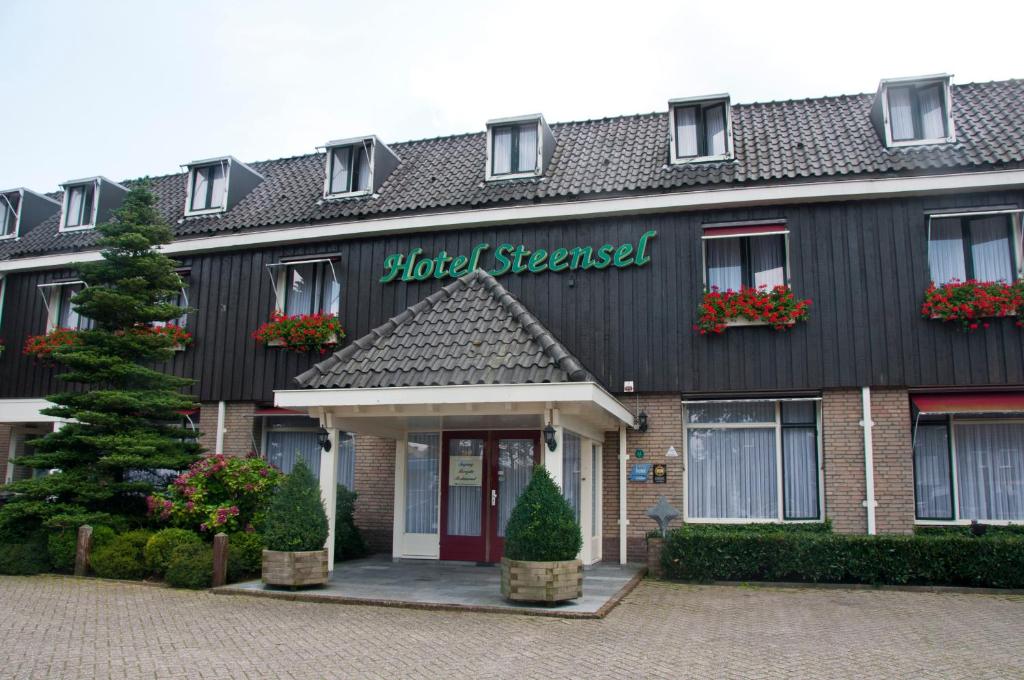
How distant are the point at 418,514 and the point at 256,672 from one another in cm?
805

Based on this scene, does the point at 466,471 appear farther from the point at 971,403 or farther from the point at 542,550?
the point at 971,403

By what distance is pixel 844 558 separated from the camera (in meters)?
12.4

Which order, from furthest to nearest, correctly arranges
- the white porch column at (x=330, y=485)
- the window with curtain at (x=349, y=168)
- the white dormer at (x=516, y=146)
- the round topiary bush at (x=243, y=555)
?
1. the window with curtain at (x=349, y=168)
2. the white dormer at (x=516, y=146)
3. the round topiary bush at (x=243, y=555)
4. the white porch column at (x=330, y=485)

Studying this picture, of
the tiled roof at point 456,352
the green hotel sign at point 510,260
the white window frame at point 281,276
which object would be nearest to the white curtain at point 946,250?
the green hotel sign at point 510,260

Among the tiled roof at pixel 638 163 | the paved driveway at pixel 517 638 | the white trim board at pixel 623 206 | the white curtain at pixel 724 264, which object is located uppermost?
the tiled roof at pixel 638 163

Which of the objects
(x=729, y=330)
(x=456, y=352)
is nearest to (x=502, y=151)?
(x=729, y=330)

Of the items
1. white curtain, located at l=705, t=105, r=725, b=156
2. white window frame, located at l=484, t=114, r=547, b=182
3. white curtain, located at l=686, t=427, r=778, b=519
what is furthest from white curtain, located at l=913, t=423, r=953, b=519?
white window frame, located at l=484, t=114, r=547, b=182

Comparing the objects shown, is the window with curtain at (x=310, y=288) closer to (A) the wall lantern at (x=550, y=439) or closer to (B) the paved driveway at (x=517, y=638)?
(B) the paved driveway at (x=517, y=638)

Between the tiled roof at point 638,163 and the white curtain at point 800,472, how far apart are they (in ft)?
15.4

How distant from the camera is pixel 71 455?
14.4 meters

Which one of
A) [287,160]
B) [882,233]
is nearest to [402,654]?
[882,233]

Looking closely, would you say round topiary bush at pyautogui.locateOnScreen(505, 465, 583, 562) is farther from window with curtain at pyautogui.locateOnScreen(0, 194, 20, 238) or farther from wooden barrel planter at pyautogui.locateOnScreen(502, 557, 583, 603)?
window with curtain at pyautogui.locateOnScreen(0, 194, 20, 238)

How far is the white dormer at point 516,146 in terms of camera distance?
17.5 meters

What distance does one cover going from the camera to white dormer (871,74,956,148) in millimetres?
15367
